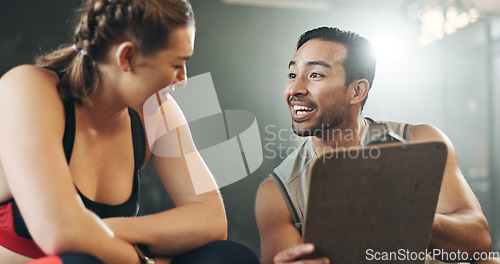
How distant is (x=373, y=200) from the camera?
0.94 m

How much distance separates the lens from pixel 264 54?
3.40m

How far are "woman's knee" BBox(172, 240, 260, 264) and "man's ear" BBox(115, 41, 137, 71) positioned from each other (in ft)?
1.34

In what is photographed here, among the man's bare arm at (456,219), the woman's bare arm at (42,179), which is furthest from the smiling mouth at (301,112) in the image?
the woman's bare arm at (42,179)

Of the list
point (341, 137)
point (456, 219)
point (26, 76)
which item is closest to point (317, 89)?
point (341, 137)

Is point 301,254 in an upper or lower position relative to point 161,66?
lower

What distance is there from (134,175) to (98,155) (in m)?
0.10

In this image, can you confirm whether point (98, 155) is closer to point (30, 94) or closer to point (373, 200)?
point (30, 94)

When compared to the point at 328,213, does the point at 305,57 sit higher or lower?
higher

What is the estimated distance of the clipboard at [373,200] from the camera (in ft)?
2.90

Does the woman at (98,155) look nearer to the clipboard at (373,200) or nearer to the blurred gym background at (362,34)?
the clipboard at (373,200)

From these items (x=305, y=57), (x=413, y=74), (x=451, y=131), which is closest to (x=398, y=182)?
(x=305, y=57)

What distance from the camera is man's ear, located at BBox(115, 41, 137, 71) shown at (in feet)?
3.15

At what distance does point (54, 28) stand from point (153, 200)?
3.80ft

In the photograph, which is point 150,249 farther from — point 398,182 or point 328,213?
point 398,182
